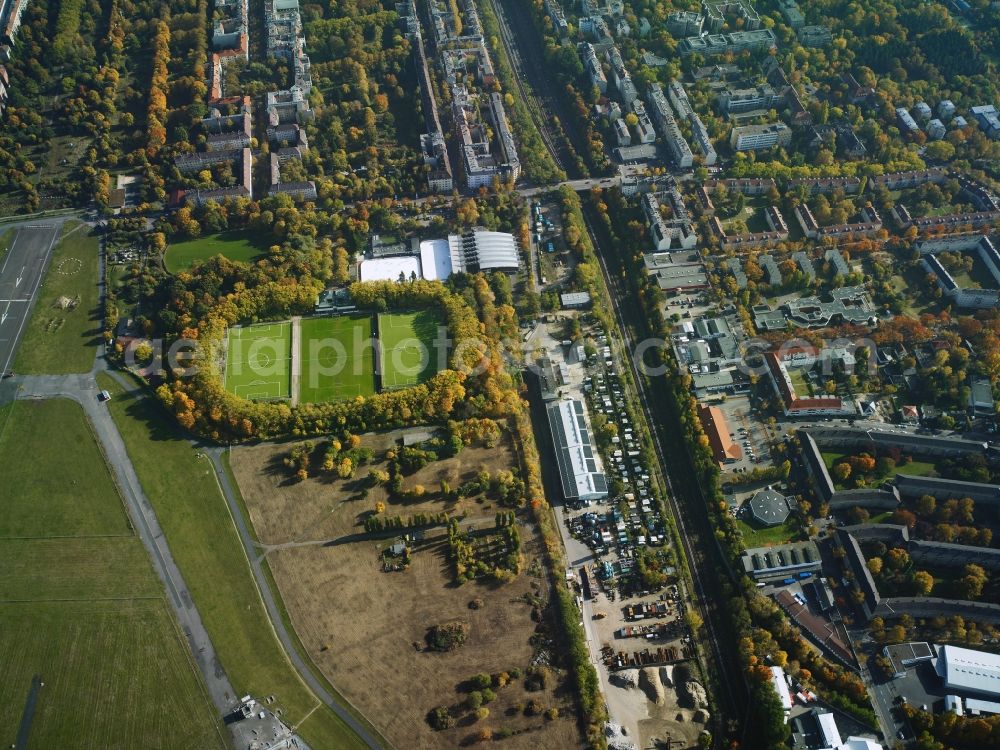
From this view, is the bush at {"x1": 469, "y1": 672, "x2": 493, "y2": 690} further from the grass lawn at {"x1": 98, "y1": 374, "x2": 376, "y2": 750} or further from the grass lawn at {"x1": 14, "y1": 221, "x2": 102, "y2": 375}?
the grass lawn at {"x1": 14, "y1": 221, "x2": 102, "y2": 375}

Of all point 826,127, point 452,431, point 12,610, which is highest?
point 826,127

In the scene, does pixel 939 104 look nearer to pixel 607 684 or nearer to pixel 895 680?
pixel 895 680

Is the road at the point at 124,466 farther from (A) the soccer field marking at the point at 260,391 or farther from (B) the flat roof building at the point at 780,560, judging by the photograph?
(B) the flat roof building at the point at 780,560

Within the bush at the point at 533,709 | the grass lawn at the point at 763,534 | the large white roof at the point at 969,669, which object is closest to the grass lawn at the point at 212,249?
the bush at the point at 533,709

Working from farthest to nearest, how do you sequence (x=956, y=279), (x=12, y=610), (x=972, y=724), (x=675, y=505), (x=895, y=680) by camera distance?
(x=956, y=279)
(x=675, y=505)
(x=12, y=610)
(x=895, y=680)
(x=972, y=724)

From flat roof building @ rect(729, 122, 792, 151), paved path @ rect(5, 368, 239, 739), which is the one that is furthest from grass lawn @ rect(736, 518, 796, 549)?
flat roof building @ rect(729, 122, 792, 151)

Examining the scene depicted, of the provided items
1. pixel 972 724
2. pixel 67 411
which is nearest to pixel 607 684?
pixel 972 724
